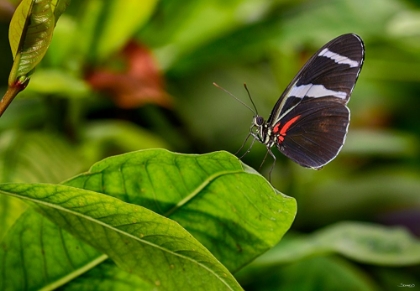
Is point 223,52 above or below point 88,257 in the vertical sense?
above

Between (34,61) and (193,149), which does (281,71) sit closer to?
(193,149)

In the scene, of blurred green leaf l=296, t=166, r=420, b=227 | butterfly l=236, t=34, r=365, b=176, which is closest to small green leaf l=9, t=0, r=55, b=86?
butterfly l=236, t=34, r=365, b=176

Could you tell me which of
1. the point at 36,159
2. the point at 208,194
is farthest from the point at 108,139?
the point at 208,194

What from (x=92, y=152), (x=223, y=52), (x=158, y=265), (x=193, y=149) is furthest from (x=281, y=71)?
(x=158, y=265)

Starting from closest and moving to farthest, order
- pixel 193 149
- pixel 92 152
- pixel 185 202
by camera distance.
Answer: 1. pixel 185 202
2. pixel 92 152
3. pixel 193 149

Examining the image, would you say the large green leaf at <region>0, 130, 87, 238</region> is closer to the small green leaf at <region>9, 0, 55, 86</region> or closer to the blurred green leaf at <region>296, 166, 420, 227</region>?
the small green leaf at <region>9, 0, 55, 86</region>

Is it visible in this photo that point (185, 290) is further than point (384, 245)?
No

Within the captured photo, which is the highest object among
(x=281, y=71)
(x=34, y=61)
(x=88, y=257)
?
(x=34, y=61)

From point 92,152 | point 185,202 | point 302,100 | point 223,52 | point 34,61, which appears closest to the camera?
point 34,61
